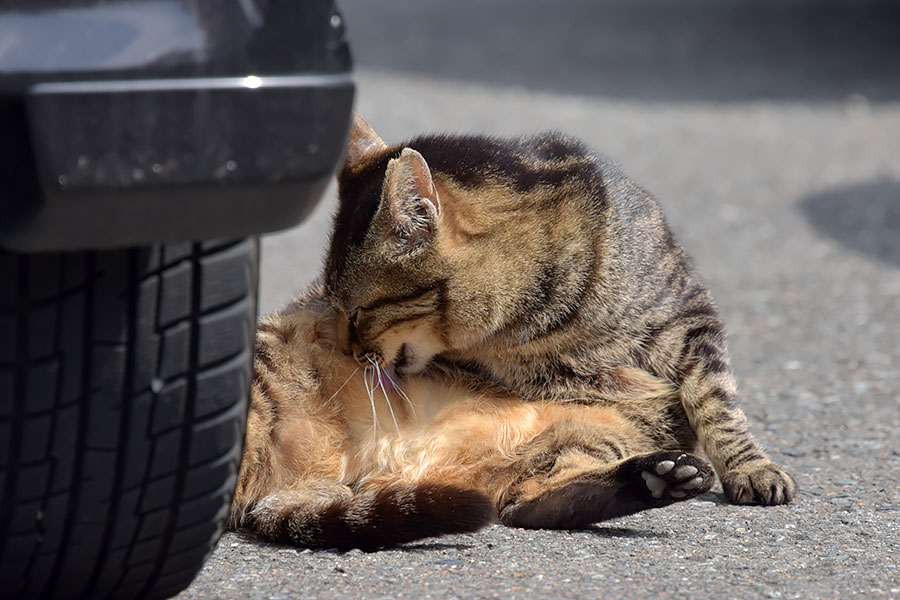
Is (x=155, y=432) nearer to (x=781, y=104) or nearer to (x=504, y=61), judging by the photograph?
(x=781, y=104)

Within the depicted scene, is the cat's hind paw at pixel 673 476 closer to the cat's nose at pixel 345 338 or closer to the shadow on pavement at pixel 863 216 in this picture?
the cat's nose at pixel 345 338

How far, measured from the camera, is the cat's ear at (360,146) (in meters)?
3.50

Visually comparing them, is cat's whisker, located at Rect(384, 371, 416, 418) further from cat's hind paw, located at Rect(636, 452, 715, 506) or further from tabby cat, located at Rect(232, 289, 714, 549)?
cat's hind paw, located at Rect(636, 452, 715, 506)

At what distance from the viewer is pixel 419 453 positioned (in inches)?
119

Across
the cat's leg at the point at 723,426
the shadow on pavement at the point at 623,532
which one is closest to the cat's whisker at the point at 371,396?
the shadow on pavement at the point at 623,532

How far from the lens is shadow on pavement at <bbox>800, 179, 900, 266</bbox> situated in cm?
685

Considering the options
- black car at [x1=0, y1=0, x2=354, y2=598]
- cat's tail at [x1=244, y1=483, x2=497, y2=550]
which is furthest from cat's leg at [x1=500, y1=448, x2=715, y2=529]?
black car at [x1=0, y1=0, x2=354, y2=598]

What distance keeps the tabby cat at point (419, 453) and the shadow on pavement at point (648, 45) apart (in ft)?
25.5

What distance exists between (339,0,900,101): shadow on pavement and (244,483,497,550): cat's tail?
8441 mm

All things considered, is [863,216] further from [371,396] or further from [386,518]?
[386,518]

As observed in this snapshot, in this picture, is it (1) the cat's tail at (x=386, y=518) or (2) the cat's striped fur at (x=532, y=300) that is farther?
(2) the cat's striped fur at (x=532, y=300)

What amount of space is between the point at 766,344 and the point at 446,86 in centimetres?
589

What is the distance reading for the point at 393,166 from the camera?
9.81 ft

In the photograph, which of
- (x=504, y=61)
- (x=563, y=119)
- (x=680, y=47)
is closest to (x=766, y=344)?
(x=563, y=119)
